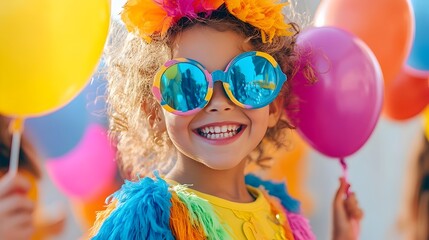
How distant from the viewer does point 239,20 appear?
1.64 metres

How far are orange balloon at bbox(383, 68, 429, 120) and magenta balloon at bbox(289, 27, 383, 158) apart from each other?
59 centimetres

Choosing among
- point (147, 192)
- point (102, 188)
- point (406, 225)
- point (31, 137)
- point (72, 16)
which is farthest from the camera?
point (406, 225)

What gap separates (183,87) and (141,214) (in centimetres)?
31

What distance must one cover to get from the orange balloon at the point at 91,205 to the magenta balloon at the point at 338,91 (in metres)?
0.89

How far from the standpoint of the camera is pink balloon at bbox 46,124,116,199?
2391 millimetres

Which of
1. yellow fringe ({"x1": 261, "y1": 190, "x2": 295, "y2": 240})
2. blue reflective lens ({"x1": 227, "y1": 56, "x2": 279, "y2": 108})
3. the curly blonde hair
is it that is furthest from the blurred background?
yellow fringe ({"x1": 261, "y1": 190, "x2": 295, "y2": 240})

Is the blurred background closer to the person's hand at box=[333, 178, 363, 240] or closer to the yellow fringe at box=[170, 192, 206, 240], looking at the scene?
the person's hand at box=[333, 178, 363, 240]

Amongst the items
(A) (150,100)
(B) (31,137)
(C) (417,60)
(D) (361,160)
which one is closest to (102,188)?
(B) (31,137)

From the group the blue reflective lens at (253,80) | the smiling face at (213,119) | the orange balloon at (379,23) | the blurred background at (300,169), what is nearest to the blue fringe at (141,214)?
the smiling face at (213,119)

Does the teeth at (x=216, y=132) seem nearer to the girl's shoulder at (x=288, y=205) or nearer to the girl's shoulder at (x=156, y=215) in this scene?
the girl's shoulder at (x=156, y=215)

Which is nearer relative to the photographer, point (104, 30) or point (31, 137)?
point (104, 30)

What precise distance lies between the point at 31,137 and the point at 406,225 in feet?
5.98

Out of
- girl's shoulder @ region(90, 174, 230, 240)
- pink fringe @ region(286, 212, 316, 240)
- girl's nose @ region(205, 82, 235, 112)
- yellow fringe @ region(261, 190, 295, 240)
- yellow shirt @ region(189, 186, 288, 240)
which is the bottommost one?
pink fringe @ region(286, 212, 316, 240)

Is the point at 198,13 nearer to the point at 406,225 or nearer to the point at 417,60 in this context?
the point at 417,60
